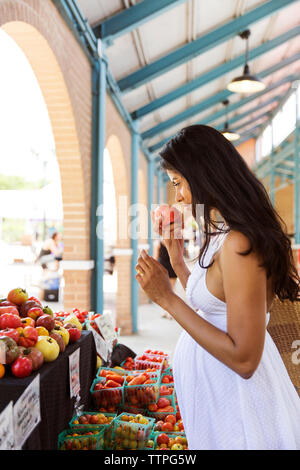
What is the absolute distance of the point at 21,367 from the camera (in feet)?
5.21

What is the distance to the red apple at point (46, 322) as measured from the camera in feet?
6.67

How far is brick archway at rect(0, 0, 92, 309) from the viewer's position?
287 centimetres

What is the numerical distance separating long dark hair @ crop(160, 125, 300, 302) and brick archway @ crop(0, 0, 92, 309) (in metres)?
1.68

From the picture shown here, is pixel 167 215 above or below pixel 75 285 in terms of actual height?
above

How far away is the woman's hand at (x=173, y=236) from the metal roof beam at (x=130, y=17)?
3.31 metres

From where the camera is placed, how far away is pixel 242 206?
1.23 metres

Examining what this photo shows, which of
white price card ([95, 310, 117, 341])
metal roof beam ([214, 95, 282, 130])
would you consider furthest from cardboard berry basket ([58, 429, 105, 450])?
metal roof beam ([214, 95, 282, 130])

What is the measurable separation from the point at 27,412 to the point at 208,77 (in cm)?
682

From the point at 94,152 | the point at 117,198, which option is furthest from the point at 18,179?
the point at 94,152

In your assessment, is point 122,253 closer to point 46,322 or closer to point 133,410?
point 133,410

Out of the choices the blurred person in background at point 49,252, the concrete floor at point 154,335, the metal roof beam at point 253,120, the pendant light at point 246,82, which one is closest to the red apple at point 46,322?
the concrete floor at point 154,335

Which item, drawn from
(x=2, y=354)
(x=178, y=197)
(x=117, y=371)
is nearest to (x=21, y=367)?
(x=2, y=354)

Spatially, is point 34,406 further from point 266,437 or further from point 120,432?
point 266,437

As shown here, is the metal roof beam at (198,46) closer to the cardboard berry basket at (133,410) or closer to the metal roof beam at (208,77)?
the metal roof beam at (208,77)
